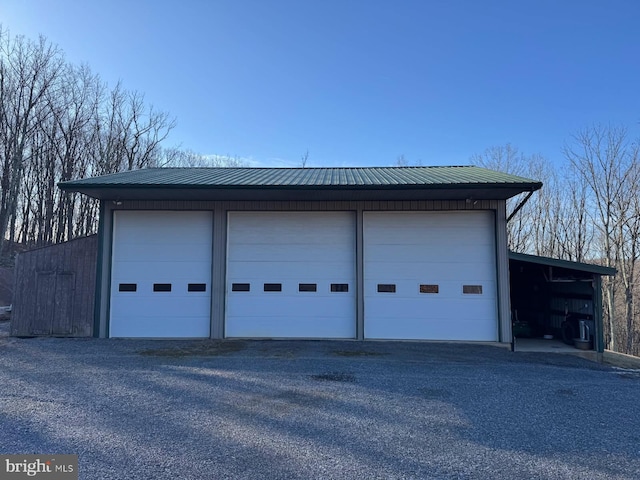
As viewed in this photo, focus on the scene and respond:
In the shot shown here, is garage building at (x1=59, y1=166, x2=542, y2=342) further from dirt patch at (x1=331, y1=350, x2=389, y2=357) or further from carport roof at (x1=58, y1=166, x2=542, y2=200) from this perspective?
dirt patch at (x1=331, y1=350, x2=389, y2=357)

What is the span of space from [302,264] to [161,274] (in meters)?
3.46

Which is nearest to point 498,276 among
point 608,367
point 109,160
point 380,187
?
point 608,367

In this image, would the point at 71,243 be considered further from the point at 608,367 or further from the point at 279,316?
the point at 608,367

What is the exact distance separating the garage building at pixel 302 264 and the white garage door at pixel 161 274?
2 cm

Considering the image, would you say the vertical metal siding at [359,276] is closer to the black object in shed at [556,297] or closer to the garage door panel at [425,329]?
the garage door panel at [425,329]

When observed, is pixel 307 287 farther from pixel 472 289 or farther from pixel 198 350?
pixel 472 289

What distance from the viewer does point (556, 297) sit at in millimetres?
10344

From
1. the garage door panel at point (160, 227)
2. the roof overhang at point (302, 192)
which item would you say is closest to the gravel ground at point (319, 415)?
the garage door panel at point (160, 227)

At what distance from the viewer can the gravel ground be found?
3113mm

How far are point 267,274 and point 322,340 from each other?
206 cm

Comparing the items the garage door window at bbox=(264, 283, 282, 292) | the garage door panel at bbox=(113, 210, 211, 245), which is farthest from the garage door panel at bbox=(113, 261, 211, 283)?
the garage door window at bbox=(264, 283, 282, 292)

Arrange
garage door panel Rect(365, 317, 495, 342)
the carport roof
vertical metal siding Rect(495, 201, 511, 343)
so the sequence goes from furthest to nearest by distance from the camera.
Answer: garage door panel Rect(365, 317, 495, 342), vertical metal siding Rect(495, 201, 511, 343), the carport roof

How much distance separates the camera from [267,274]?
358 inches

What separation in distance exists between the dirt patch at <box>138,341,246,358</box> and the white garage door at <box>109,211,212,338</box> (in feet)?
2.73
